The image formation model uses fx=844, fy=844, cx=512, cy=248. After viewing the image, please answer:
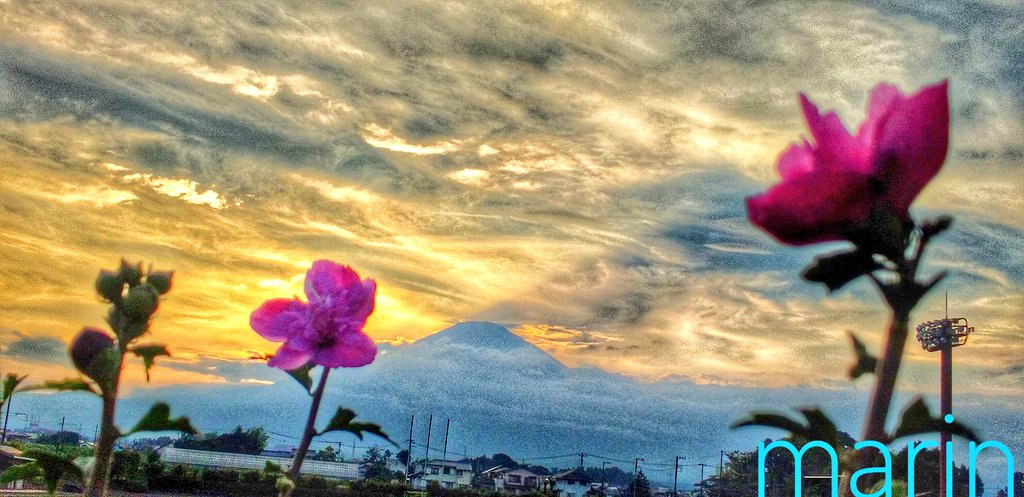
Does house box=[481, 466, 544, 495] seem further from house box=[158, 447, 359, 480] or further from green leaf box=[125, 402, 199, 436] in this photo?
green leaf box=[125, 402, 199, 436]

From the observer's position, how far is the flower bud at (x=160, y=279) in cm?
176

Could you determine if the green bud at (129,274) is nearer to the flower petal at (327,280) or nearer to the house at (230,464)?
the flower petal at (327,280)

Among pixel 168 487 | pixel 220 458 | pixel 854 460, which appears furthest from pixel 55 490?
pixel 220 458

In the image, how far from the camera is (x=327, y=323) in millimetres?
1588

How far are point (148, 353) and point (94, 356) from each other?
0.38 ft

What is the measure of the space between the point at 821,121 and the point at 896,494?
0.34 metres

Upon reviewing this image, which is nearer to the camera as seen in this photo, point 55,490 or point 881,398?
point 881,398

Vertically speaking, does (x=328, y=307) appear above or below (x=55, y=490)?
above

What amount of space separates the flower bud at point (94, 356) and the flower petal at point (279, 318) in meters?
0.28

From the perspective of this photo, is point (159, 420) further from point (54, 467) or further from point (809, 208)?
point (809, 208)

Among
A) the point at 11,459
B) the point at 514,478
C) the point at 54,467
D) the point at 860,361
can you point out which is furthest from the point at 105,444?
the point at 514,478

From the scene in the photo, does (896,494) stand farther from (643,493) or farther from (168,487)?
(643,493)

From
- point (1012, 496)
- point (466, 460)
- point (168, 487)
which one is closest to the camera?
point (1012, 496)

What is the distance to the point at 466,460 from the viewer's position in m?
74.9
